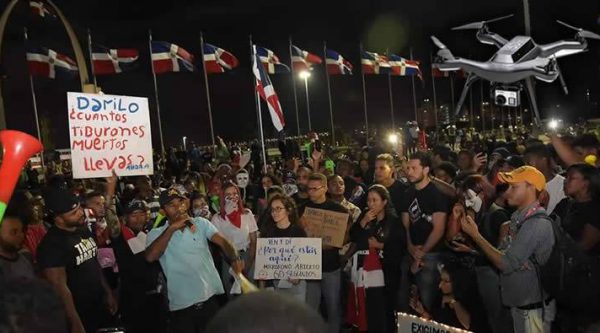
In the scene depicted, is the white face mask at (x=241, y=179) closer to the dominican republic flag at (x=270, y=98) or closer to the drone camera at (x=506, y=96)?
Answer: the dominican republic flag at (x=270, y=98)

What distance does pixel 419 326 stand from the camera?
3766mm

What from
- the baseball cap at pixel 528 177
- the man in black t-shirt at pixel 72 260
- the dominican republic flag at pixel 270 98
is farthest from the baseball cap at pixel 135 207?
the dominican republic flag at pixel 270 98

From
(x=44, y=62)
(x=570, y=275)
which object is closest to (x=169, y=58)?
(x=44, y=62)

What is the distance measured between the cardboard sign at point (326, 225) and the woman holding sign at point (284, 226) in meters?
0.27

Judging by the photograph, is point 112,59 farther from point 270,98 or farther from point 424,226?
point 424,226

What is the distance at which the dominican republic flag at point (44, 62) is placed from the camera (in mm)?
20797

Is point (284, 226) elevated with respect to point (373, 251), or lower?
elevated

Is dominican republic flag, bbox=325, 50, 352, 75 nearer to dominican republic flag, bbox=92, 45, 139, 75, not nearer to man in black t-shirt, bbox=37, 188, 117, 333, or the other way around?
dominican republic flag, bbox=92, 45, 139, 75

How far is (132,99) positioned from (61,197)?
4.83 ft

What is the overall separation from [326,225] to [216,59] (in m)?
18.9

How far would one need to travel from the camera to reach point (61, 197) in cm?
558

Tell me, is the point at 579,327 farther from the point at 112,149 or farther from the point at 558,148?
the point at 112,149

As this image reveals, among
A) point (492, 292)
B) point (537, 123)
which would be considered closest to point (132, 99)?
point (492, 292)

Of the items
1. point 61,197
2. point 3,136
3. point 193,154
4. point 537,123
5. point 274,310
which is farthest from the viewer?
point 193,154
